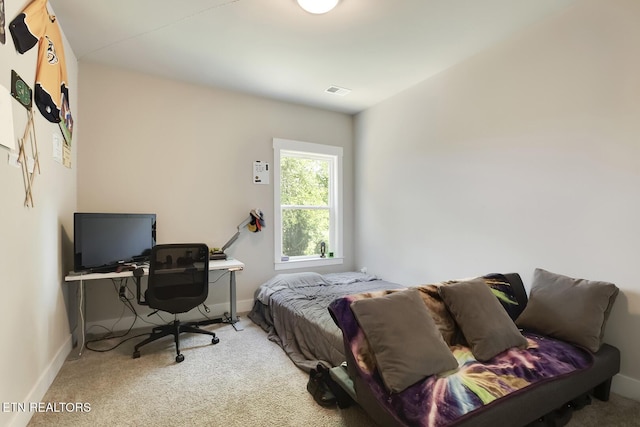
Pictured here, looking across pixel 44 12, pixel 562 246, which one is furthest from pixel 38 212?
pixel 562 246

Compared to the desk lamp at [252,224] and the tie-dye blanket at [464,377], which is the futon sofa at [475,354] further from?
the desk lamp at [252,224]

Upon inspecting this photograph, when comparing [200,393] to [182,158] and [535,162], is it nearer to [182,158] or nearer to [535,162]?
[182,158]

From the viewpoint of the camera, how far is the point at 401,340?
1.55m

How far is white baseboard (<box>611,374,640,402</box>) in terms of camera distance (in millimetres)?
1965

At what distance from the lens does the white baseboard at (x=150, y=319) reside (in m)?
3.05

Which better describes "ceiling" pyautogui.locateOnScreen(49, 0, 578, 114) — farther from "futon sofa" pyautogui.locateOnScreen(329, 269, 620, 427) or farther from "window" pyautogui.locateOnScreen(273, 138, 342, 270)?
"futon sofa" pyautogui.locateOnScreen(329, 269, 620, 427)

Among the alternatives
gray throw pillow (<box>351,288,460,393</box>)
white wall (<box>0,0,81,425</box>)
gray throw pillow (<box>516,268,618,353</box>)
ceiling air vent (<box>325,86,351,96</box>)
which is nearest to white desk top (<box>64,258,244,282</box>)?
white wall (<box>0,0,81,425</box>)

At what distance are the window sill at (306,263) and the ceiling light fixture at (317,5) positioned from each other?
285 centimetres

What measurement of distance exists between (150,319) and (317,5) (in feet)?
11.3

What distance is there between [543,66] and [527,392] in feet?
7.80

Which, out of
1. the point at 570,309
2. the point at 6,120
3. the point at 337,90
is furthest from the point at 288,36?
the point at 570,309

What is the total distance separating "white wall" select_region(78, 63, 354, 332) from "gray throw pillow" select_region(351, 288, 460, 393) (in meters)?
2.44

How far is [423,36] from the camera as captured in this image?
A: 2557 millimetres

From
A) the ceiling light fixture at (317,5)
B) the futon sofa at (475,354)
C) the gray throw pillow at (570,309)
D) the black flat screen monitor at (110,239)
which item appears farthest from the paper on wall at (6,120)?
the gray throw pillow at (570,309)
